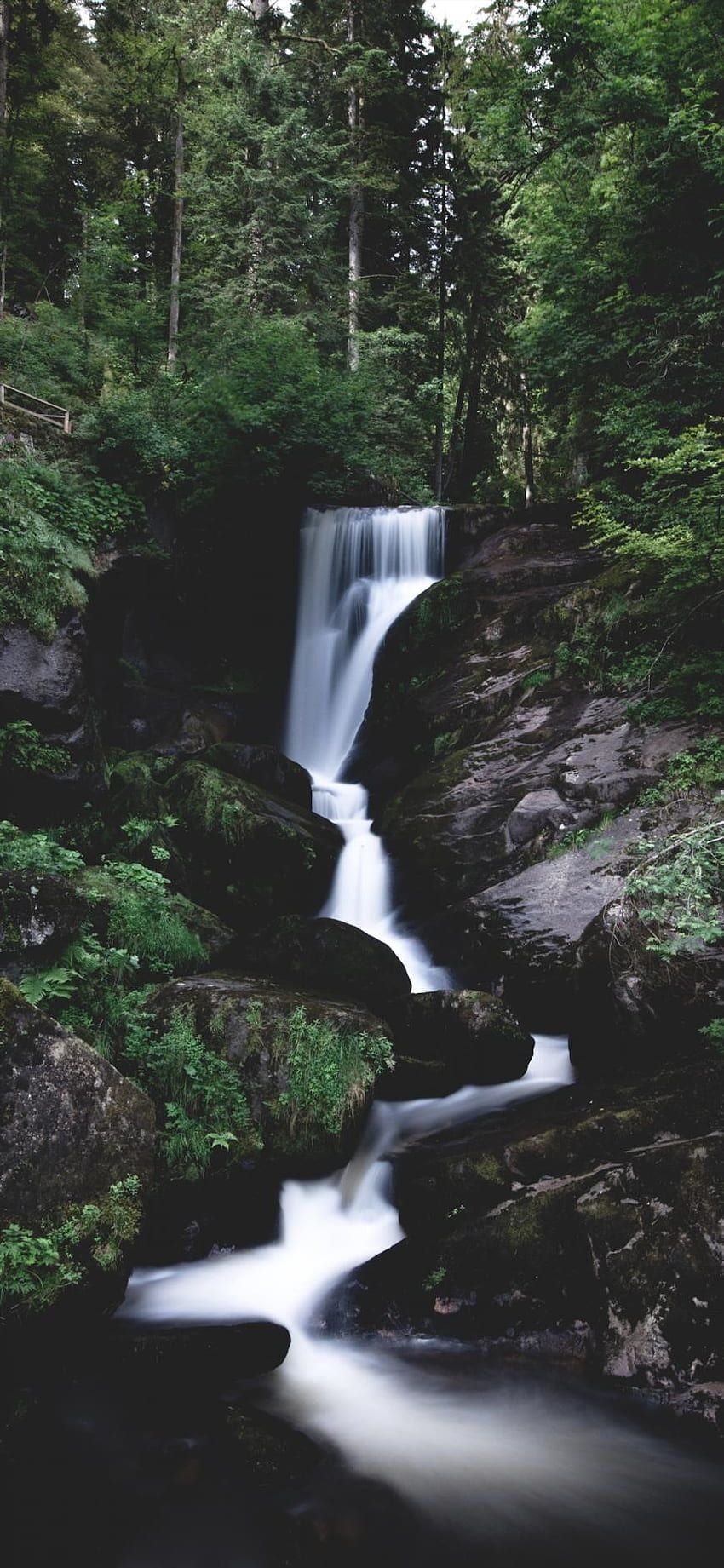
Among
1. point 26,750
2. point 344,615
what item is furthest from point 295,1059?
→ point 344,615

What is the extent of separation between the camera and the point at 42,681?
28.1 ft

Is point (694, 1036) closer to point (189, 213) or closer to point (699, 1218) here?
point (699, 1218)

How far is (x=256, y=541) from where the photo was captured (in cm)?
1522

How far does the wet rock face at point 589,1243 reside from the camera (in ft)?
13.9

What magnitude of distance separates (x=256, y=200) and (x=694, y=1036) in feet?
68.0

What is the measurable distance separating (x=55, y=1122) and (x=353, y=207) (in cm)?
Answer: 2276

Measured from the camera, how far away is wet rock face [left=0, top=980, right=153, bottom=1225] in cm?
445

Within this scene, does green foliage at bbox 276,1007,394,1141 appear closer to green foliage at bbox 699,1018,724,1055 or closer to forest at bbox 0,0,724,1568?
forest at bbox 0,0,724,1568

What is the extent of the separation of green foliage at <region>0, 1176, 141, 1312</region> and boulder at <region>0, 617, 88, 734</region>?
5247mm

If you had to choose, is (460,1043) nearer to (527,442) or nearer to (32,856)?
(32,856)

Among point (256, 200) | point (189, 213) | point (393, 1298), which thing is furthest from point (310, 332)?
point (393, 1298)

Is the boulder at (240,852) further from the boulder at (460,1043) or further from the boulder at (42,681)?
the boulder at (460,1043)

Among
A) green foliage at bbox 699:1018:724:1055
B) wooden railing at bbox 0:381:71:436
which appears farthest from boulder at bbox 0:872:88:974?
wooden railing at bbox 0:381:71:436

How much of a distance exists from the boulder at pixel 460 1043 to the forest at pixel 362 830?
0.04 m
